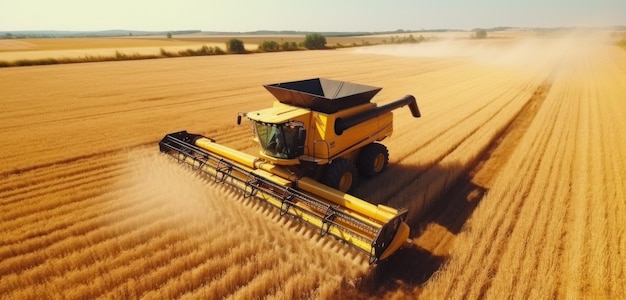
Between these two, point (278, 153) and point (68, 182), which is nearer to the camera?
point (278, 153)

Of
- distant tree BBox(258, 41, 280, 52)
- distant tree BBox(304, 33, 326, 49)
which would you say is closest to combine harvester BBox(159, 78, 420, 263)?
distant tree BBox(258, 41, 280, 52)

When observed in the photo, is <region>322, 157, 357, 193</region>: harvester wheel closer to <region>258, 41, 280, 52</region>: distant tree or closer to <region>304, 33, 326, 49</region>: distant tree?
<region>258, 41, 280, 52</region>: distant tree

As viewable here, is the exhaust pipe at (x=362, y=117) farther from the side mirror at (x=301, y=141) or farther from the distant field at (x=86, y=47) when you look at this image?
the distant field at (x=86, y=47)

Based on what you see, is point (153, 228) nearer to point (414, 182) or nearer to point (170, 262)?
point (170, 262)

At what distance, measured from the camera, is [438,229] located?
5926 millimetres

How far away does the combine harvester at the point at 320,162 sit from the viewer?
4.98 metres

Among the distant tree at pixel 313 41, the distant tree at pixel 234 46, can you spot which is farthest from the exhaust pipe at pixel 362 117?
the distant tree at pixel 313 41

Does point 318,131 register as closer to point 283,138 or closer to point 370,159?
point 283,138

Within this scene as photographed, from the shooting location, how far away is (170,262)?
482cm

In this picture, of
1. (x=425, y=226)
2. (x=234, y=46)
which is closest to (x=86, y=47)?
(x=234, y=46)

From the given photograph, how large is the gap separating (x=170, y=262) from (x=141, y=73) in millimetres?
21547

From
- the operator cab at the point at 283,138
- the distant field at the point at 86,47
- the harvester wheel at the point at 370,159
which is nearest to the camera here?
the operator cab at the point at 283,138

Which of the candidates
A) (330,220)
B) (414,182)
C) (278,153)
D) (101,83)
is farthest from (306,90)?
(101,83)

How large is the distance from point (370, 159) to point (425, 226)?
1.83 metres
